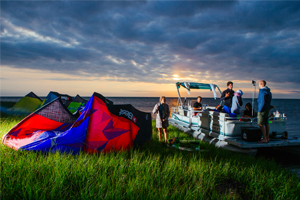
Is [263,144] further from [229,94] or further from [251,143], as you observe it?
[229,94]

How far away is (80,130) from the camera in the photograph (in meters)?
4.77

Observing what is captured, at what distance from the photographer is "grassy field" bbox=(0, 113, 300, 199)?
A: 9.78ft

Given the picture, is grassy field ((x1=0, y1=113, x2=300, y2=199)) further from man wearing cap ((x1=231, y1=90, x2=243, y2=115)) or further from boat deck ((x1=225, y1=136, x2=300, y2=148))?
man wearing cap ((x1=231, y1=90, x2=243, y2=115))

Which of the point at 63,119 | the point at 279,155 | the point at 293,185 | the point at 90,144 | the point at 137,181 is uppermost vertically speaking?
the point at 63,119

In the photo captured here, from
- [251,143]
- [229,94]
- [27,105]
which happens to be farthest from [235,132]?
[27,105]

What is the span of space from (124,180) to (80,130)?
6.50ft

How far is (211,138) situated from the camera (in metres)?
8.88

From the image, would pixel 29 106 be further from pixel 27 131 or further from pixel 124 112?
pixel 124 112

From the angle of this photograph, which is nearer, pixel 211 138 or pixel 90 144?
pixel 90 144

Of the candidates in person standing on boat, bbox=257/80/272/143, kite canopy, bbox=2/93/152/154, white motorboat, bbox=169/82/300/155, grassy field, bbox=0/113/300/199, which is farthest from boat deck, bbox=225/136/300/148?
kite canopy, bbox=2/93/152/154

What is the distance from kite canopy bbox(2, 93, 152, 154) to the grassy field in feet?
0.91

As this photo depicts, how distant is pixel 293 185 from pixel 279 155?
5.19m

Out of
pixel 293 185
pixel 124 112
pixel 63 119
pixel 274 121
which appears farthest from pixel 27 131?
pixel 274 121

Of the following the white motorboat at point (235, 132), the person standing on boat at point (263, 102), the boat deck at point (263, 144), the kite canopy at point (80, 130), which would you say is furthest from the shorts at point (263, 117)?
the kite canopy at point (80, 130)
